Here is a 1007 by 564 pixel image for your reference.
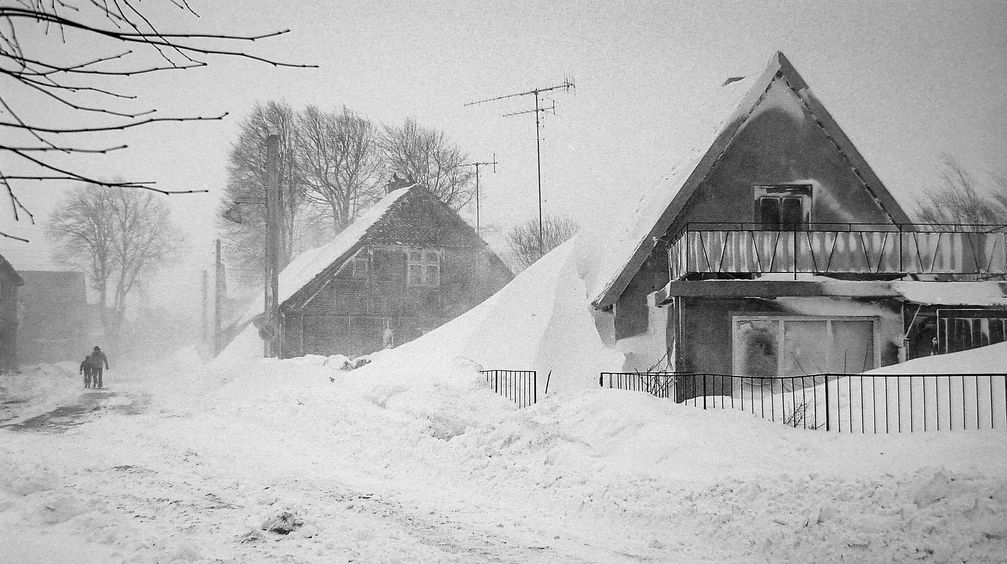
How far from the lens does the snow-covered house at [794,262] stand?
11016mm

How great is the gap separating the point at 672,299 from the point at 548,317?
10.2ft

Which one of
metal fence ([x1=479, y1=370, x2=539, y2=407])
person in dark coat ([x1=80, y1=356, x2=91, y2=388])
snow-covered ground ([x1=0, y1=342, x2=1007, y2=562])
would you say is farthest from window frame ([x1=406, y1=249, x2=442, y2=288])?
snow-covered ground ([x1=0, y1=342, x2=1007, y2=562])

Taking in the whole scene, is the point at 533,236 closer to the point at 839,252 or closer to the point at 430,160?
the point at 430,160

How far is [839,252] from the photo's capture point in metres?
11.5

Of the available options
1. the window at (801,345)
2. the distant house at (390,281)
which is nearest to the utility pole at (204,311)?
the distant house at (390,281)

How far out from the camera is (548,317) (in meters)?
13.8

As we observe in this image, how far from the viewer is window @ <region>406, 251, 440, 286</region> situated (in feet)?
84.0

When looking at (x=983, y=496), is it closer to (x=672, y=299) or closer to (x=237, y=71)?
(x=672, y=299)

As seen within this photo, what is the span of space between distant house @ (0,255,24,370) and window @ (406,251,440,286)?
72.5ft

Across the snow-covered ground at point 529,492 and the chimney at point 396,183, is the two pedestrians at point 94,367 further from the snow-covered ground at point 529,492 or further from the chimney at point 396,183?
the snow-covered ground at point 529,492

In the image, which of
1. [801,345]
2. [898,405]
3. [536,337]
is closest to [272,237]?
[536,337]

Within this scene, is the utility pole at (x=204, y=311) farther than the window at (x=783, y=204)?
Yes

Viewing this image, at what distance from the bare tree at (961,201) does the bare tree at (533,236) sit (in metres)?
24.2

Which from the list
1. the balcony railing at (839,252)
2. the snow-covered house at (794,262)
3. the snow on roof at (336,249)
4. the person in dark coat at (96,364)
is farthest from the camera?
the snow on roof at (336,249)
